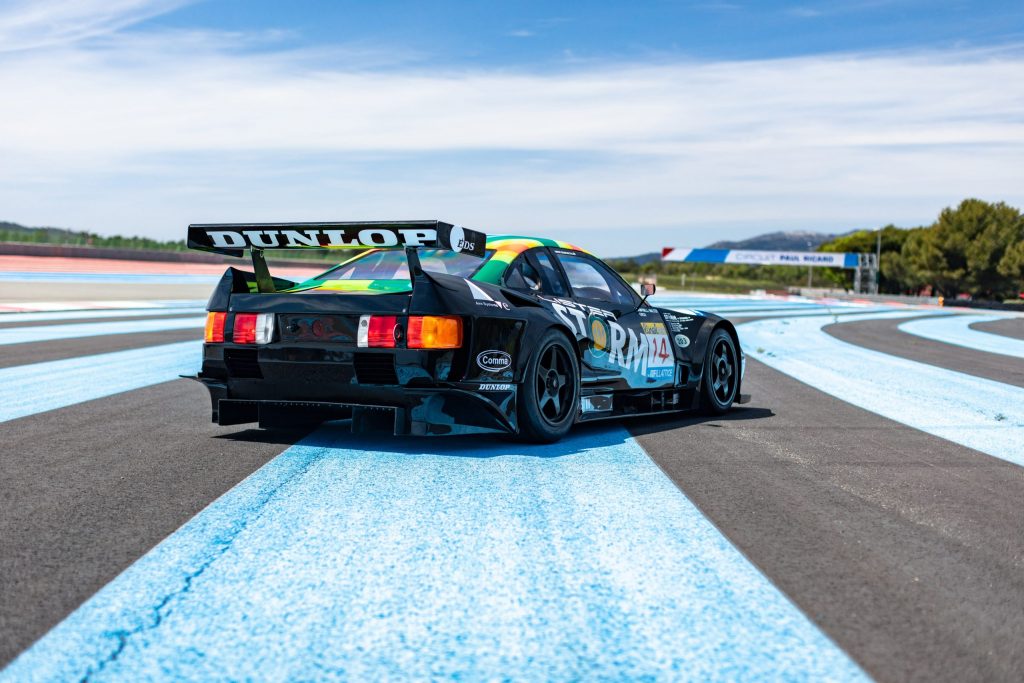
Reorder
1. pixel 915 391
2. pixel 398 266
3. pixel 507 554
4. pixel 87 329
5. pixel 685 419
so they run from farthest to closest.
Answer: pixel 87 329
pixel 915 391
pixel 685 419
pixel 398 266
pixel 507 554

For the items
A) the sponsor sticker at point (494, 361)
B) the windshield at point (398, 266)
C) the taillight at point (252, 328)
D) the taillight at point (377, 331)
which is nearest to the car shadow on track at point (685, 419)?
the sponsor sticker at point (494, 361)

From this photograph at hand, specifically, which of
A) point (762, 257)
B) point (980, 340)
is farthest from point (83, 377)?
point (762, 257)

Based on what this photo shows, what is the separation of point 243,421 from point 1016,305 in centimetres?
7230

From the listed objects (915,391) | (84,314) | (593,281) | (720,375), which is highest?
(593,281)

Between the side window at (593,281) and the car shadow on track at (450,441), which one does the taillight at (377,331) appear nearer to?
the car shadow on track at (450,441)

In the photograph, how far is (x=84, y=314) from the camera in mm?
24047

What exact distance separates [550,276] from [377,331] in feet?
5.17

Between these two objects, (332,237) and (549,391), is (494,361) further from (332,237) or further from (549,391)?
(332,237)

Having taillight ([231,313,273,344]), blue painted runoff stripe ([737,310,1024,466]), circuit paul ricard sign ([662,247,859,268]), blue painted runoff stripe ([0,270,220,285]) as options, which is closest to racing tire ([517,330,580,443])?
taillight ([231,313,273,344])

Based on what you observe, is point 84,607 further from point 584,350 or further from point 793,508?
point 584,350

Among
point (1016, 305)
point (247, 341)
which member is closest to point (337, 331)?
point (247, 341)

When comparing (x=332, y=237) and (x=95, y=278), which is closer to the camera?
(x=332, y=237)

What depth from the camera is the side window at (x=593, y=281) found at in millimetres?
7266

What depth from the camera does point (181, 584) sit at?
340 cm
